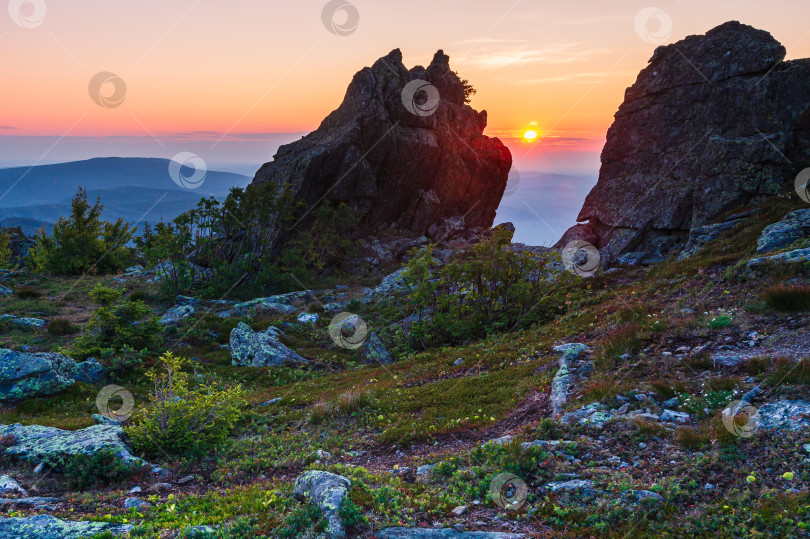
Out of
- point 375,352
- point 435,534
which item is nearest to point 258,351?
point 375,352

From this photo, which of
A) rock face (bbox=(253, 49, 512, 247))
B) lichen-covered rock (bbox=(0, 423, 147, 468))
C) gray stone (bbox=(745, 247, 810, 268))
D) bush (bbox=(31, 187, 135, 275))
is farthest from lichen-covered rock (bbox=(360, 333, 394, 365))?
rock face (bbox=(253, 49, 512, 247))

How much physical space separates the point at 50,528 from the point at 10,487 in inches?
110

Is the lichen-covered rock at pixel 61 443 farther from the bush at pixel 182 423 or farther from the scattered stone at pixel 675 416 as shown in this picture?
the scattered stone at pixel 675 416

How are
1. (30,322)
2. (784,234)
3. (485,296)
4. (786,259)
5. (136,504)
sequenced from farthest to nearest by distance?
(30,322)
(485,296)
(784,234)
(786,259)
(136,504)

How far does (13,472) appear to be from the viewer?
918 cm

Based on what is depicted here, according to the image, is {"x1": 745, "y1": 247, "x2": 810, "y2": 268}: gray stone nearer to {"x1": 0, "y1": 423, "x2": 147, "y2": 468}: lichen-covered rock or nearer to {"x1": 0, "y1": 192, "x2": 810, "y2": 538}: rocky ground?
{"x1": 0, "y1": 192, "x2": 810, "y2": 538}: rocky ground

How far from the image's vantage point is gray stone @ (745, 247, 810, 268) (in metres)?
14.0

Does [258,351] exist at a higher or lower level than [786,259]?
lower

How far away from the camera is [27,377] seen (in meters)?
14.9

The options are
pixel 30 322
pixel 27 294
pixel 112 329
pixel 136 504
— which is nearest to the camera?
pixel 136 504

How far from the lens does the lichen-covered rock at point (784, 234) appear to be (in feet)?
59.1

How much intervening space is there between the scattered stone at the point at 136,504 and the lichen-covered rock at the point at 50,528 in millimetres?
962

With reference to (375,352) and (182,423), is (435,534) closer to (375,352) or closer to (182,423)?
(182,423)

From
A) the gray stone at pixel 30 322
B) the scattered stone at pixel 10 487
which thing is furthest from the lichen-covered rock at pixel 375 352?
the gray stone at pixel 30 322
